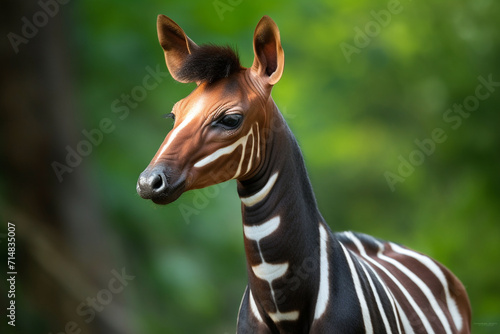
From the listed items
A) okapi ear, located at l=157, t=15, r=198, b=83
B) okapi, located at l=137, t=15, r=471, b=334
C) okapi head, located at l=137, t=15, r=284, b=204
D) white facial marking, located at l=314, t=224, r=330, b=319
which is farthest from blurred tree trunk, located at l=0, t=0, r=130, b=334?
white facial marking, located at l=314, t=224, r=330, b=319

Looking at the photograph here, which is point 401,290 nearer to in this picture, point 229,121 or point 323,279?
point 323,279

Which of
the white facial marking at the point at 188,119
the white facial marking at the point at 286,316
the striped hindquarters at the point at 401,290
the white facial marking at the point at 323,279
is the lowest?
the striped hindquarters at the point at 401,290

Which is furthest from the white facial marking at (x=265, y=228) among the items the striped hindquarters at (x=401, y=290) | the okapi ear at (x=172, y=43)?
the okapi ear at (x=172, y=43)

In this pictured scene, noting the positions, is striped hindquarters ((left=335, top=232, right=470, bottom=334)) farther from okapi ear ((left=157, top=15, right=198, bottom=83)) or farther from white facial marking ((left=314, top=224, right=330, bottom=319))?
okapi ear ((left=157, top=15, right=198, bottom=83))

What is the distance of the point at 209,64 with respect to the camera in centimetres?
443

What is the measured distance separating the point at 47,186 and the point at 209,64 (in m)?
6.65

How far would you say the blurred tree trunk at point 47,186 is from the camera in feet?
33.9

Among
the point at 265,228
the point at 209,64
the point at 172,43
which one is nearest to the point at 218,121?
the point at 209,64

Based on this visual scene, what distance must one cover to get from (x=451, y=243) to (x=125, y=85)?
20.2 ft

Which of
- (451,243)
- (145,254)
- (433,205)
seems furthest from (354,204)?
(145,254)

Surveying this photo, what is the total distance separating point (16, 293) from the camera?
38.4ft

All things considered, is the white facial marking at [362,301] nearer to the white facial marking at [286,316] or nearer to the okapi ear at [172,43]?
the white facial marking at [286,316]

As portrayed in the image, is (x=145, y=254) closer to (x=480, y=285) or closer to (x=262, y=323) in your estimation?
(x=480, y=285)

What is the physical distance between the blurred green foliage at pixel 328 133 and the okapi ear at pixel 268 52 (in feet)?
19.3
